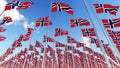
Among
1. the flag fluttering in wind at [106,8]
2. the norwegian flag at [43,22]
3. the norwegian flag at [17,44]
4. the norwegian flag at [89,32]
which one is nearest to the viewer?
the flag fluttering in wind at [106,8]

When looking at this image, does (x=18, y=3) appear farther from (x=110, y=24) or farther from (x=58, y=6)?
(x=110, y=24)

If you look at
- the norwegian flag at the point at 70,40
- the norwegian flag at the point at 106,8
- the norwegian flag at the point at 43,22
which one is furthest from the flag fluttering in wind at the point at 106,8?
the norwegian flag at the point at 70,40

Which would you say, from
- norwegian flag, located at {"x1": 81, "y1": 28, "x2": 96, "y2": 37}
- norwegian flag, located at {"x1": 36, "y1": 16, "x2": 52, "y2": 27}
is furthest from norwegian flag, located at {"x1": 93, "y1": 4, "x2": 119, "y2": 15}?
norwegian flag, located at {"x1": 81, "y1": 28, "x2": 96, "y2": 37}

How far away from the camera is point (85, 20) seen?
24.4 m

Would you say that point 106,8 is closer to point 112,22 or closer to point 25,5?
point 112,22

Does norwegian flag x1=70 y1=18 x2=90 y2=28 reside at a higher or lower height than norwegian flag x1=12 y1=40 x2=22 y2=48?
higher

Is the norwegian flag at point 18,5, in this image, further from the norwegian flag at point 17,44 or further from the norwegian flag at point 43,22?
the norwegian flag at point 17,44

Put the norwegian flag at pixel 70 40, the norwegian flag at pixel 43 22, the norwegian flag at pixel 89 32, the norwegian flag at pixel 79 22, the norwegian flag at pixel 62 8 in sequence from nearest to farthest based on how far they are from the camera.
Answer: the norwegian flag at pixel 62 8 → the norwegian flag at pixel 79 22 → the norwegian flag at pixel 43 22 → the norwegian flag at pixel 89 32 → the norwegian flag at pixel 70 40

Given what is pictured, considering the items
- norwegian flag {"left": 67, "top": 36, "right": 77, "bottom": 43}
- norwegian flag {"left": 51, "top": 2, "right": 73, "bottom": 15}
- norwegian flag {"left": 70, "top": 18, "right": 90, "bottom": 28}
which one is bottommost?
norwegian flag {"left": 67, "top": 36, "right": 77, "bottom": 43}

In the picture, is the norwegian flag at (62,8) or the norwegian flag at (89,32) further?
the norwegian flag at (89,32)

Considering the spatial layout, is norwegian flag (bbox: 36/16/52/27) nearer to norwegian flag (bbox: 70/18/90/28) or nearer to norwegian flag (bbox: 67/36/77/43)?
norwegian flag (bbox: 70/18/90/28)

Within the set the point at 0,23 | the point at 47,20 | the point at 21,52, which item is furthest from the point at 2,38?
the point at 21,52

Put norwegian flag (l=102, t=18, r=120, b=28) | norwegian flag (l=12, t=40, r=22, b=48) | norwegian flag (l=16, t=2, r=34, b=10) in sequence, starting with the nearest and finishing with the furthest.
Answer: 1. norwegian flag (l=16, t=2, r=34, b=10)
2. norwegian flag (l=102, t=18, r=120, b=28)
3. norwegian flag (l=12, t=40, r=22, b=48)

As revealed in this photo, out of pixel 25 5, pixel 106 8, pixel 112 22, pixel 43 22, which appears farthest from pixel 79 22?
pixel 25 5
